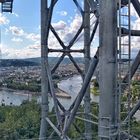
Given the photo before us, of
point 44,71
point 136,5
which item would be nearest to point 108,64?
point 136,5

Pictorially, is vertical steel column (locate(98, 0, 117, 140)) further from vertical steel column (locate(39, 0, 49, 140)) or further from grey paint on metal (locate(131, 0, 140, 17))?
vertical steel column (locate(39, 0, 49, 140))

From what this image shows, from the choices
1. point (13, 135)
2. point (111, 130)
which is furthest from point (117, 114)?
point (13, 135)

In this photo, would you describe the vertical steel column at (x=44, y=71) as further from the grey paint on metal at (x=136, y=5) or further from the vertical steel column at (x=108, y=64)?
the vertical steel column at (x=108, y=64)

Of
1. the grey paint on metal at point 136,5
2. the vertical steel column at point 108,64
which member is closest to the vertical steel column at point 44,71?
the grey paint on metal at point 136,5

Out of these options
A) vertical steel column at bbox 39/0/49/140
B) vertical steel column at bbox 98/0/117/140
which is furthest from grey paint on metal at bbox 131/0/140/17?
vertical steel column at bbox 39/0/49/140

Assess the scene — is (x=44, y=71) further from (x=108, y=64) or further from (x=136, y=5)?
(x=108, y=64)

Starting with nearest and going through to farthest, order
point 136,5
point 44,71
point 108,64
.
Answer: point 108,64 → point 136,5 → point 44,71

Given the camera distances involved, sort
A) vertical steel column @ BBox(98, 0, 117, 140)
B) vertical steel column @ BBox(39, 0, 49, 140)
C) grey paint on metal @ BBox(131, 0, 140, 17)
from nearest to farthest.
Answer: vertical steel column @ BBox(98, 0, 117, 140), grey paint on metal @ BBox(131, 0, 140, 17), vertical steel column @ BBox(39, 0, 49, 140)

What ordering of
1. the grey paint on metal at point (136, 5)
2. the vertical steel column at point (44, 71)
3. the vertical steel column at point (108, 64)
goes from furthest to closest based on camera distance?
the vertical steel column at point (44, 71), the grey paint on metal at point (136, 5), the vertical steel column at point (108, 64)
